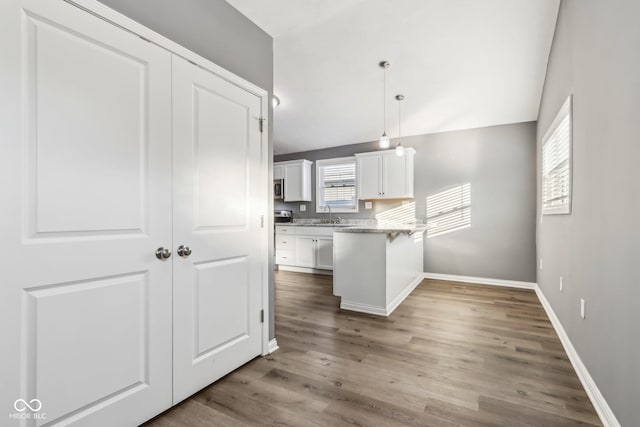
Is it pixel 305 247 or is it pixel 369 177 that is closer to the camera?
pixel 369 177

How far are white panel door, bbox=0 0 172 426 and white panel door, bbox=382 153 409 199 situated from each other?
4139 mm

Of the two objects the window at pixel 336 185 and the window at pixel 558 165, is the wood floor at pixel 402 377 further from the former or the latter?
the window at pixel 336 185

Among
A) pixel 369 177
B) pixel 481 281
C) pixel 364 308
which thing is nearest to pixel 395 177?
pixel 369 177

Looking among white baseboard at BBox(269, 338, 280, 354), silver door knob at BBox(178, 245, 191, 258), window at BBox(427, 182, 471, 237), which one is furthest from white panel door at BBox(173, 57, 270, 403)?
window at BBox(427, 182, 471, 237)

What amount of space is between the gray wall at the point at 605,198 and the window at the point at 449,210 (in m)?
2.36

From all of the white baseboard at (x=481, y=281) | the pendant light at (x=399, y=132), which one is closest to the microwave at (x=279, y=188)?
the pendant light at (x=399, y=132)

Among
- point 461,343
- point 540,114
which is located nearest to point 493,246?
point 540,114

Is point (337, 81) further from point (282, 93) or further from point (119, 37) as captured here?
point (119, 37)

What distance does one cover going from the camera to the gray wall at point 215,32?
1682 millimetres

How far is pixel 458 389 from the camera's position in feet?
6.38

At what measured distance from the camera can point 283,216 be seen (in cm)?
646

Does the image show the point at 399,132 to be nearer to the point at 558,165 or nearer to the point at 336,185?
the point at 336,185

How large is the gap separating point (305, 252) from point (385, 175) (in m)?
2.01

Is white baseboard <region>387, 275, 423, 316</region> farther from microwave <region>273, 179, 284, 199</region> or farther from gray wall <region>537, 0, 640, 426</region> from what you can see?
microwave <region>273, 179, 284, 199</region>
